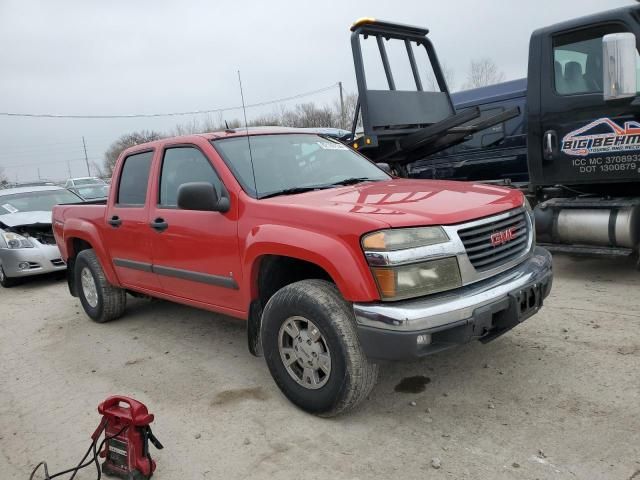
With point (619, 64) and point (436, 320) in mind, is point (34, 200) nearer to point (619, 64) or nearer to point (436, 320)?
point (436, 320)

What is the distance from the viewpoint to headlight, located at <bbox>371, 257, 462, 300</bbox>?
9.09ft

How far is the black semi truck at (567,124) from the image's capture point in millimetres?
5125

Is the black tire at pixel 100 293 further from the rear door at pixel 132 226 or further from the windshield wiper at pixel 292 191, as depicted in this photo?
the windshield wiper at pixel 292 191

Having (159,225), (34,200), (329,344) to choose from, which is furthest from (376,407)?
(34,200)

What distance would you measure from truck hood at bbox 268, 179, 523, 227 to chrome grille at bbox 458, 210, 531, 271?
74 mm

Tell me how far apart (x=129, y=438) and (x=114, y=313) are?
3.13 m

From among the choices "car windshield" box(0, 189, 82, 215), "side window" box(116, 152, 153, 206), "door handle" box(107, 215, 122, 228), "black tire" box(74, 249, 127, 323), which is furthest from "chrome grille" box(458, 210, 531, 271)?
"car windshield" box(0, 189, 82, 215)

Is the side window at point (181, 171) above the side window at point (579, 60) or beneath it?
beneath

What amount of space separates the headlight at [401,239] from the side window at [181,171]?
4.83 feet

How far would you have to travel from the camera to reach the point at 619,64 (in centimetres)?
431

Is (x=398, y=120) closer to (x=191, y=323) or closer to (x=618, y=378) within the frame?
(x=191, y=323)

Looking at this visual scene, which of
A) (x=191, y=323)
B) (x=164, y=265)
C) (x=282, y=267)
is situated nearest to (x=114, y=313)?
(x=191, y=323)

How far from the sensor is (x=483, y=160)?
25.6 ft

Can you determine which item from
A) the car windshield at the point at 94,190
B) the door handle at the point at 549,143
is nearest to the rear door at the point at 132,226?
the door handle at the point at 549,143
